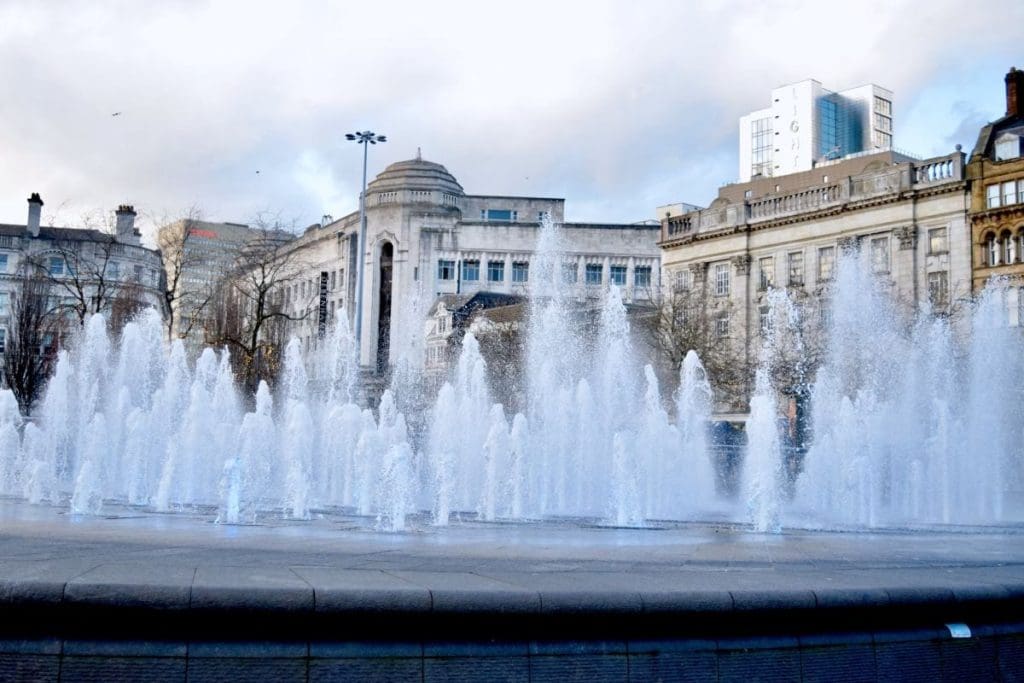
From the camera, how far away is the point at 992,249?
44.6 meters

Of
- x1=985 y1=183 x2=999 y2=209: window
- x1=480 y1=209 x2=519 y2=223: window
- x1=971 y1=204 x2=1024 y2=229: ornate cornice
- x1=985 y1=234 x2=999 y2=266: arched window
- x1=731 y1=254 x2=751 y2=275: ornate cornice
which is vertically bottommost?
x1=985 y1=234 x2=999 y2=266: arched window

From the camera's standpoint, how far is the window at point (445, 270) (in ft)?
236

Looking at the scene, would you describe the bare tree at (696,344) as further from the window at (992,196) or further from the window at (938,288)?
the window at (992,196)

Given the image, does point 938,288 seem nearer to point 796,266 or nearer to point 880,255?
point 880,255

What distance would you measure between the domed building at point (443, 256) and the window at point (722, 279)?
1329 cm

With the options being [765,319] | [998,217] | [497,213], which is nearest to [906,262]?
[998,217]

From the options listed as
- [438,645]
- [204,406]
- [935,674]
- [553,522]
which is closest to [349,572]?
[438,645]

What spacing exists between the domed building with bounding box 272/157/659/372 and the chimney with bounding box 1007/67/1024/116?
84.8 ft

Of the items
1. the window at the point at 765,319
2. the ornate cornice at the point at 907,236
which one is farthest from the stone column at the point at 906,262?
the window at the point at 765,319

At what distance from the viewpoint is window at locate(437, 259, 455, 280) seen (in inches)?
2832

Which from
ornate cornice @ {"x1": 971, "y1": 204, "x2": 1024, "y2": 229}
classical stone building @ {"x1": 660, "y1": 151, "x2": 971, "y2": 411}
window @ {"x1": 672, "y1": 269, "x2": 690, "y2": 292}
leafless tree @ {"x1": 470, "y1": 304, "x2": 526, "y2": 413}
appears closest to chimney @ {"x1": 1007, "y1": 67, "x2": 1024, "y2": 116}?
classical stone building @ {"x1": 660, "y1": 151, "x2": 971, "y2": 411}

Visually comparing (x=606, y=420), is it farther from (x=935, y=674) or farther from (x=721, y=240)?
(x=721, y=240)

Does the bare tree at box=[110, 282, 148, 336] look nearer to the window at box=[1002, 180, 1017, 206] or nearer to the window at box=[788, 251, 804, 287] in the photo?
the window at box=[788, 251, 804, 287]

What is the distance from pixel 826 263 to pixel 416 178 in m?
32.3
